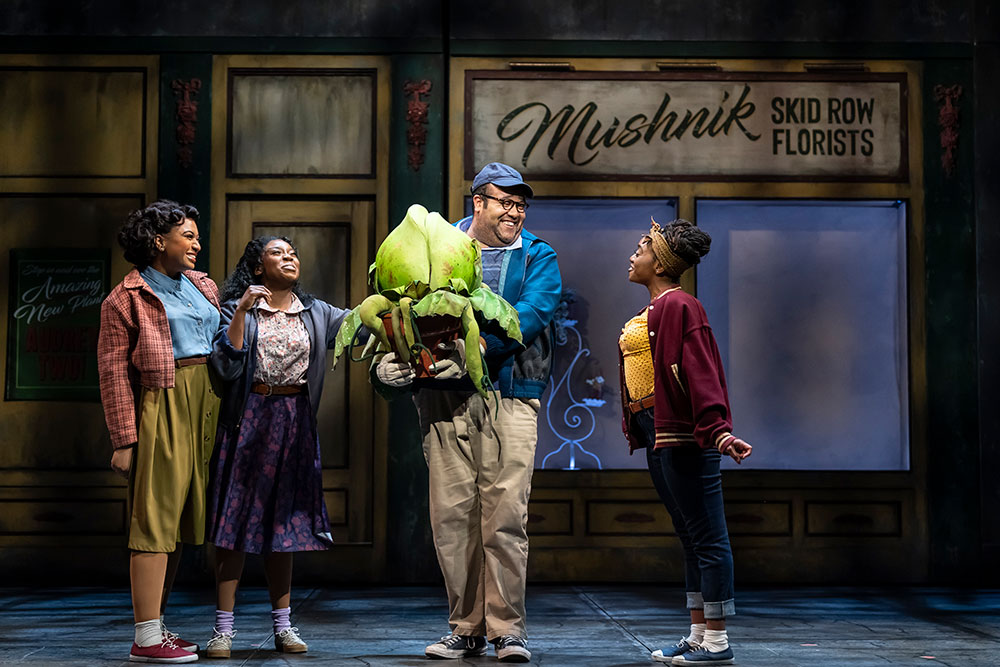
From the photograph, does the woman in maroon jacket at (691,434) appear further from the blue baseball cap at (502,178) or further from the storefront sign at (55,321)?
the storefront sign at (55,321)

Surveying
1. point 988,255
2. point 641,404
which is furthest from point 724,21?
point 641,404

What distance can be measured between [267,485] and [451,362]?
3.85ft

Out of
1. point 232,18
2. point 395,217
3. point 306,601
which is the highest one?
point 232,18

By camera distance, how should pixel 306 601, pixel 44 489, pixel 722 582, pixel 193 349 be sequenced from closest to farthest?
pixel 722 582 → pixel 193 349 → pixel 306 601 → pixel 44 489

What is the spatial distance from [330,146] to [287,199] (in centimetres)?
47

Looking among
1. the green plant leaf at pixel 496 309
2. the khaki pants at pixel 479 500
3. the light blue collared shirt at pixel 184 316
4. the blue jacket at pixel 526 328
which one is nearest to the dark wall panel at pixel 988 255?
the blue jacket at pixel 526 328

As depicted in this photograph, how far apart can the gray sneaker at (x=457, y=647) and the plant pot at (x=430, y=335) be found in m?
1.23

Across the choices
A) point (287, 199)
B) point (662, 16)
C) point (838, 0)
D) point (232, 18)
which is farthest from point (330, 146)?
point (838, 0)

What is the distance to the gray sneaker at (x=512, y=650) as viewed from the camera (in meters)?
4.83

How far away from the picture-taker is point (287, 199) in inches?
309

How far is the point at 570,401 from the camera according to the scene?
8016 millimetres

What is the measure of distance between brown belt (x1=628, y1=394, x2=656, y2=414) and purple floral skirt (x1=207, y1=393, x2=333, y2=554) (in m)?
1.48

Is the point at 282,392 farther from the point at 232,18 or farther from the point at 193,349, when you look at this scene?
the point at 232,18

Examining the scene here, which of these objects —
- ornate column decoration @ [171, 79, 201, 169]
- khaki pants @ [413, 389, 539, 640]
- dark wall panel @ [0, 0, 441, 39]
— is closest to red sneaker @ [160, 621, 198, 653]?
khaki pants @ [413, 389, 539, 640]
